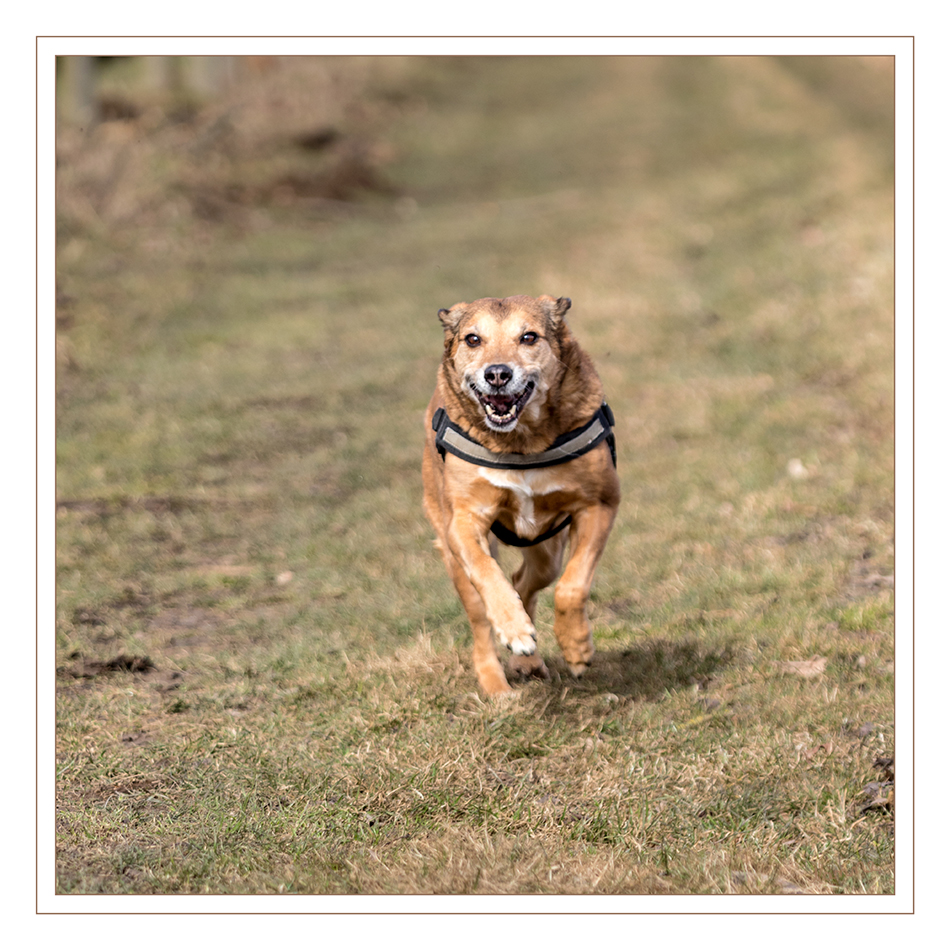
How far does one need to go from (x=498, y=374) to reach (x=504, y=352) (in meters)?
0.21

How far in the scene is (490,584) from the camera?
5504mm

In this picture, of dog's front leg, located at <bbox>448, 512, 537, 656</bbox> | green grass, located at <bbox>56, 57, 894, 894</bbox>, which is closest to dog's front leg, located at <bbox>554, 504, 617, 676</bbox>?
Result: dog's front leg, located at <bbox>448, 512, 537, 656</bbox>

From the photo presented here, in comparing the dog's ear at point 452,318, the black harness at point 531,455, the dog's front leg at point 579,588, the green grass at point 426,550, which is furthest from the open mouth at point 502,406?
the green grass at point 426,550

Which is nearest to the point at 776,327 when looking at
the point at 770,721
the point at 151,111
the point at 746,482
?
the point at 746,482

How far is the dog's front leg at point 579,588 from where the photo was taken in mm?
5496

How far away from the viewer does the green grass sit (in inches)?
190

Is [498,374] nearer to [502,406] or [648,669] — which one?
[502,406]

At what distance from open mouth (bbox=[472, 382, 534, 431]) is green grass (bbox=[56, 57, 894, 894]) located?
1.34 meters

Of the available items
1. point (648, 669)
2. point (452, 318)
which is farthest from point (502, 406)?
point (648, 669)

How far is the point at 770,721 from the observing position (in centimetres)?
570

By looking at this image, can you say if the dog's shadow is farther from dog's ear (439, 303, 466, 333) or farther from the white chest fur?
dog's ear (439, 303, 466, 333)

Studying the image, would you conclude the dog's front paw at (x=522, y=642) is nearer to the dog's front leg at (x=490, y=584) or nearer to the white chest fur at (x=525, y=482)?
the dog's front leg at (x=490, y=584)

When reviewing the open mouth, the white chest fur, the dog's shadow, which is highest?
the open mouth

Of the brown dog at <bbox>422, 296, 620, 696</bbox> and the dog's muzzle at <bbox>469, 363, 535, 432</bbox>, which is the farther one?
the brown dog at <bbox>422, 296, 620, 696</bbox>
